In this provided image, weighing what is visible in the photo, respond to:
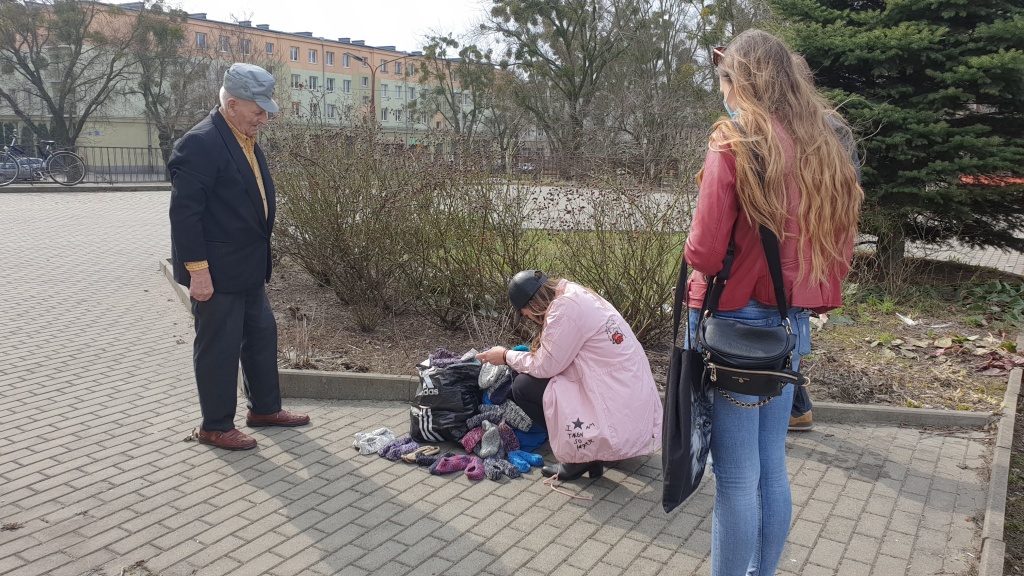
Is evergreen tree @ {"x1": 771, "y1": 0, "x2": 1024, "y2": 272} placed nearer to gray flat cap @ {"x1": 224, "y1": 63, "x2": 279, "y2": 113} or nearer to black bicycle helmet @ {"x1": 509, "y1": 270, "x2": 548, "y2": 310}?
black bicycle helmet @ {"x1": 509, "y1": 270, "x2": 548, "y2": 310}

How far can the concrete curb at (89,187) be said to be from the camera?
21.6m

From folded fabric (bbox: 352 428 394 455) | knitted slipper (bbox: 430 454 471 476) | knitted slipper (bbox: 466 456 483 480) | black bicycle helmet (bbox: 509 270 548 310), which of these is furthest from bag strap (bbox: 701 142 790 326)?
folded fabric (bbox: 352 428 394 455)

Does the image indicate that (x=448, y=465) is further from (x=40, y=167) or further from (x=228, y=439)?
(x=40, y=167)

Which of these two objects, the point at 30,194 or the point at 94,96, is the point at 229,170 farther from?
the point at 94,96

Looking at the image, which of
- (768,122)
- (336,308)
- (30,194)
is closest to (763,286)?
(768,122)

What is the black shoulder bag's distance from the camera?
2383 millimetres

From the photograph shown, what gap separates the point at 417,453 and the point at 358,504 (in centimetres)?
57

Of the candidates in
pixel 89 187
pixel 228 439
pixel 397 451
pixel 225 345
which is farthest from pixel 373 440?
pixel 89 187

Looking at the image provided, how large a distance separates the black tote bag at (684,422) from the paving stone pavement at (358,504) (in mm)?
865

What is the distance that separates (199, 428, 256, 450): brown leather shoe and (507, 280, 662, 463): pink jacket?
1.61 m

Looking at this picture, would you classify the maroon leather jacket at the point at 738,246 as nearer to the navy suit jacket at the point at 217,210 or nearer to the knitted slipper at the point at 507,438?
the knitted slipper at the point at 507,438

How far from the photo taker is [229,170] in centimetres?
424

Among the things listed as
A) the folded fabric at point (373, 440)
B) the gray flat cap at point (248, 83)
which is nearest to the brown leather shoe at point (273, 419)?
the folded fabric at point (373, 440)

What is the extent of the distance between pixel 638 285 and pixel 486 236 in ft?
4.18
